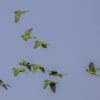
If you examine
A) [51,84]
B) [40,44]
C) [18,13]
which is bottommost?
[51,84]

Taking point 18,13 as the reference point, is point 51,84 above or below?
below

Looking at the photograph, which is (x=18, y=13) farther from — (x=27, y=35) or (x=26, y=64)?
(x=26, y=64)

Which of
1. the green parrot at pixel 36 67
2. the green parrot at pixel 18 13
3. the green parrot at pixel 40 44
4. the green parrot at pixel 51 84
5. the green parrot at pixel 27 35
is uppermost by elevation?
the green parrot at pixel 18 13

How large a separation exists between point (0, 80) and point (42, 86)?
214 millimetres

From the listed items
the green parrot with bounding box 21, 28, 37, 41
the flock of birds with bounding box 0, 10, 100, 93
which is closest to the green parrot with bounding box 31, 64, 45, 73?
the flock of birds with bounding box 0, 10, 100, 93

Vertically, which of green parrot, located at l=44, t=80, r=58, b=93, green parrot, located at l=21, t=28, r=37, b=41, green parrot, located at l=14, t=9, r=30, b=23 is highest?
green parrot, located at l=14, t=9, r=30, b=23

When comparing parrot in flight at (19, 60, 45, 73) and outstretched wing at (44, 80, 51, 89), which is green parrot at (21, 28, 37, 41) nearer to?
parrot in flight at (19, 60, 45, 73)

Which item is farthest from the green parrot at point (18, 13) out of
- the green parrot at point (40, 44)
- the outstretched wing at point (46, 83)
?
the outstretched wing at point (46, 83)

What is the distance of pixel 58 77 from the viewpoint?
1.54 metres

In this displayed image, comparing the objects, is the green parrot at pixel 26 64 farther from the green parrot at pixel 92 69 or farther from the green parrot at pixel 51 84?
the green parrot at pixel 92 69

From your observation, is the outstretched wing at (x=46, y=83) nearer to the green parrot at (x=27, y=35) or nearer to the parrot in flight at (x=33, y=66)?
the parrot in flight at (x=33, y=66)

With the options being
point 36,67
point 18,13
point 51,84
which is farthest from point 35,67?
point 18,13

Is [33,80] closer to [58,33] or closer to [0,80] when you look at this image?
[0,80]

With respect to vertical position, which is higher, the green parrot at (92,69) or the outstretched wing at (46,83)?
the green parrot at (92,69)
